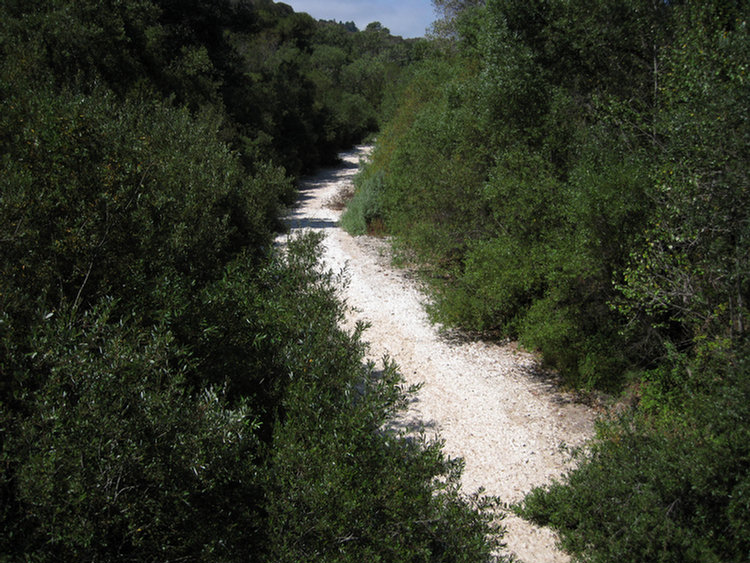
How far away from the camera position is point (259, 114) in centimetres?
3098

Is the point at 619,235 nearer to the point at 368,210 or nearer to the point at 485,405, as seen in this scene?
the point at 485,405

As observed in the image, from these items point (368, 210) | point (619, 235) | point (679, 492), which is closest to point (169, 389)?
point (679, 492)

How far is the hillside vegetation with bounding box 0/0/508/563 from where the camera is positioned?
11.2 feet

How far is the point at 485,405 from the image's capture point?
1001 centimetres

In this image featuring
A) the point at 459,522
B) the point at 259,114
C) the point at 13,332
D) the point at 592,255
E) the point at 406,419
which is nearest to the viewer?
the point at 13,332

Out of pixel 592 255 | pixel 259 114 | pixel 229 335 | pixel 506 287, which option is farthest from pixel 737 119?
pixel 259 114

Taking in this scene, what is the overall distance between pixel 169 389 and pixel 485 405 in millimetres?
7306

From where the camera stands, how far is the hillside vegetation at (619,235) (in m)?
5.57

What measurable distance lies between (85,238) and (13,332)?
4.27ft

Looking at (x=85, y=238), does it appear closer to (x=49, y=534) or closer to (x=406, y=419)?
(x=49, y=534)

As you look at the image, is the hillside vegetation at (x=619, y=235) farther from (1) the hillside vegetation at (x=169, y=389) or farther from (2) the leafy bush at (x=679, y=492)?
(1) the hillside vegetation at (x=169, y=389)

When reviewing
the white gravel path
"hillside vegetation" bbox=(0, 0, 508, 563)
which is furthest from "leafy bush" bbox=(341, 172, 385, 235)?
"hillside vegetation" bbox=(0, 0, 508, 563)

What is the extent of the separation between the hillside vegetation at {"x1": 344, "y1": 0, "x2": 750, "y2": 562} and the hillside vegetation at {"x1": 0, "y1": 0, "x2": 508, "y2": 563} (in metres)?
2.11

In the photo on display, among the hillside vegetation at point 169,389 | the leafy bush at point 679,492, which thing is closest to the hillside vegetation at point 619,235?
the leafy bush at point 679,492
